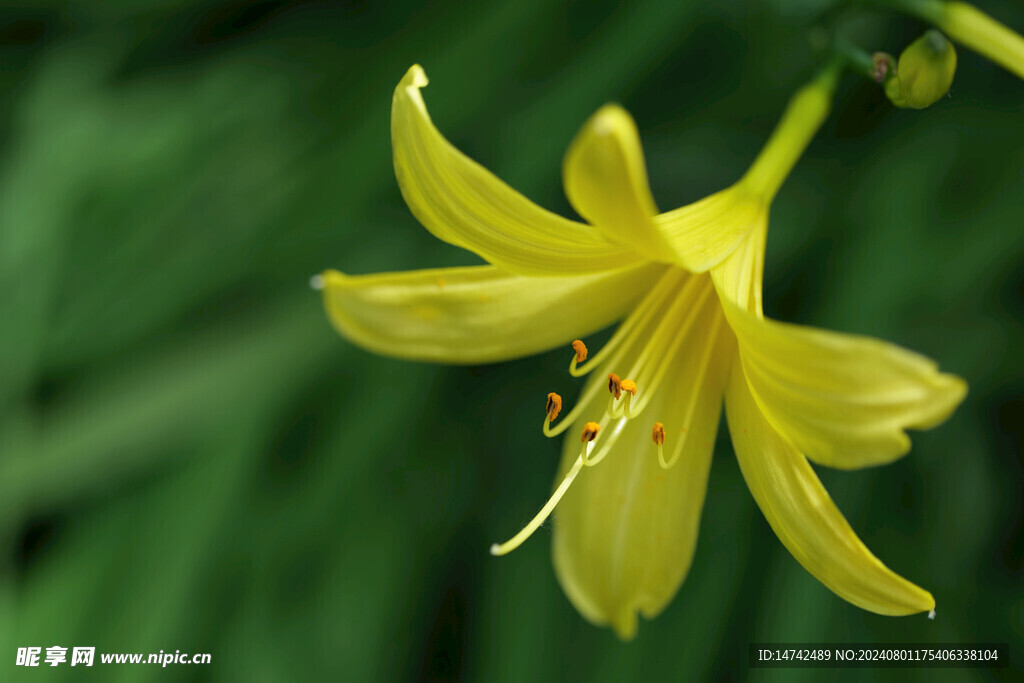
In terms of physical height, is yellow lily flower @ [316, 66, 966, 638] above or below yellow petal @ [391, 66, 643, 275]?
below

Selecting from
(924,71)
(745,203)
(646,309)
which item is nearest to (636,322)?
(646,309)

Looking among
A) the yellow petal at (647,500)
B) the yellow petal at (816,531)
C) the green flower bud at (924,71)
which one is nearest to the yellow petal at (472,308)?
the yellow petal at (647,500)

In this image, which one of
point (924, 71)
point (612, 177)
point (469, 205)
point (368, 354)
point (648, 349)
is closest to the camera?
point (612, 177)

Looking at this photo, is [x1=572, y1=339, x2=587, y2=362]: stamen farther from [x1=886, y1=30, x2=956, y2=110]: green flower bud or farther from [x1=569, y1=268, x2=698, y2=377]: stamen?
[x1=886, y1=30, x2=956, y2=110]: green flower bud

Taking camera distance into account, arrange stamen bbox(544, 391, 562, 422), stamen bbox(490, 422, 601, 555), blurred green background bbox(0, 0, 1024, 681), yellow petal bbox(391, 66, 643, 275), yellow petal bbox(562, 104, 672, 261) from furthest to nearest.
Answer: blurred green background bbox(0, 0, 1024, 681) → stamen bbox(544, 391, 562, 422) → stamen bbox(490, 422, 601, 555) → yellow petal bbox(391, 66, 643, 275) → yellow petal bbox(562, 104, 672, 261)

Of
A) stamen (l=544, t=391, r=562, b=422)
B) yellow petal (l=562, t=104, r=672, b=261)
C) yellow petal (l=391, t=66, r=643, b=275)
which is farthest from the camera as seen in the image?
stamen (l=544, t=391, r=562, b=422)

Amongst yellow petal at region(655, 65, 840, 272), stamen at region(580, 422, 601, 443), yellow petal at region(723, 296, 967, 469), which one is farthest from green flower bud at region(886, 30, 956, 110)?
stamen at region(580, 422, 601, 443)

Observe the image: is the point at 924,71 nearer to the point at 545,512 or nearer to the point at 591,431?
the point at 591,431
